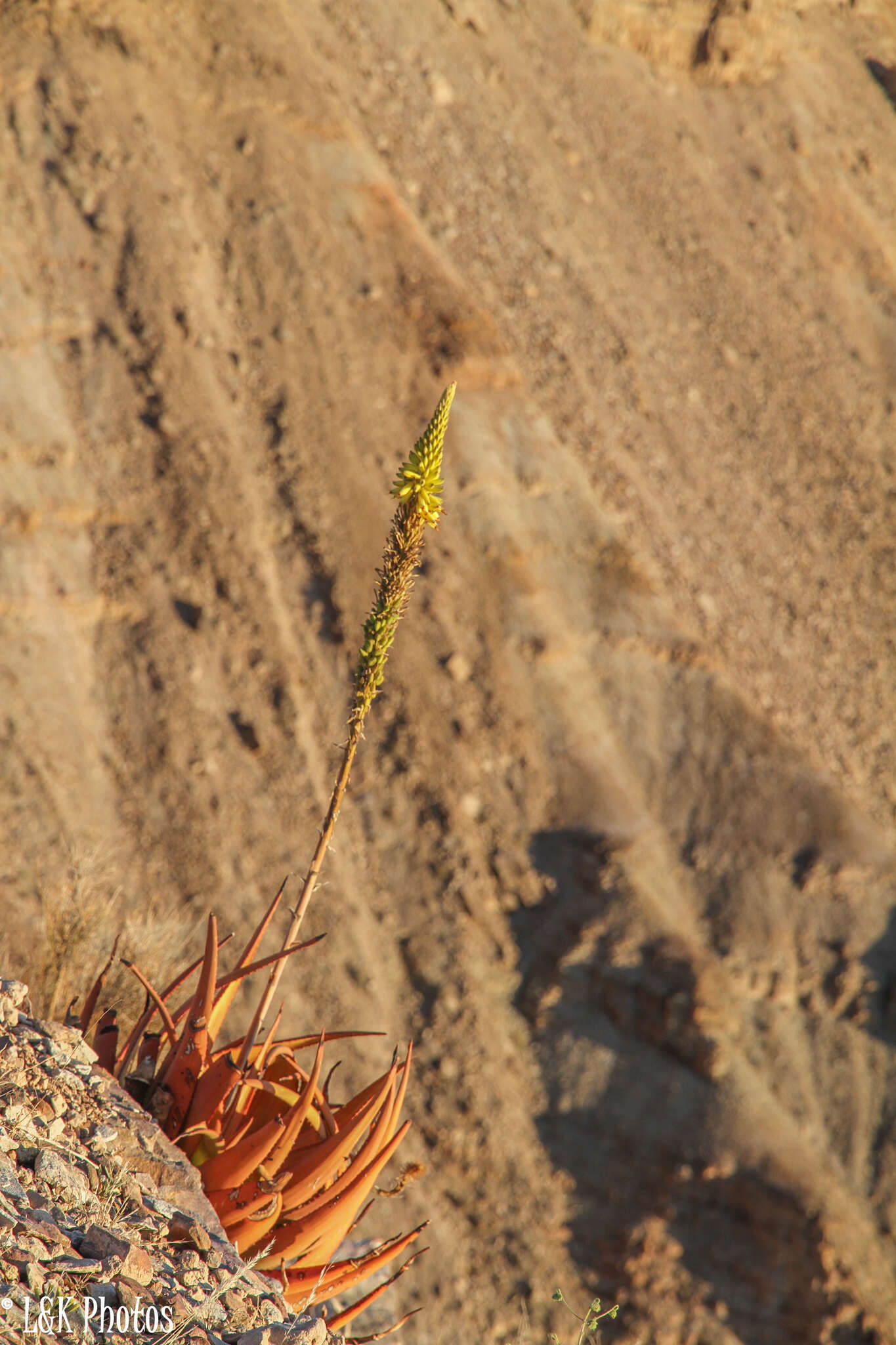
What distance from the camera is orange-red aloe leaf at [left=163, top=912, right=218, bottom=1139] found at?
275cm

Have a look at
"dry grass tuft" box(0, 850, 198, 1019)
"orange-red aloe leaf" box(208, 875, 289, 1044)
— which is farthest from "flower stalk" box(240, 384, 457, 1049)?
"dry grass tuft" box(0, 850, 198, 1019)

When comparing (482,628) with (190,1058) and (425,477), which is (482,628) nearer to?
(190,1058)

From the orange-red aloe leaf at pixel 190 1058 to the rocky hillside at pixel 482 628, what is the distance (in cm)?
442

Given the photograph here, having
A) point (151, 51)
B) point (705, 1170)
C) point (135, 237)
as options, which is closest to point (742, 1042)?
point (705, 1170)

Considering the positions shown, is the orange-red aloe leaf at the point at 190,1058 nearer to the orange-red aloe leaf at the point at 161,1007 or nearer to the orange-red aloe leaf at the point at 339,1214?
the orange-red aloe leaf at the point at 161,1007

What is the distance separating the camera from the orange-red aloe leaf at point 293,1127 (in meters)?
2.51

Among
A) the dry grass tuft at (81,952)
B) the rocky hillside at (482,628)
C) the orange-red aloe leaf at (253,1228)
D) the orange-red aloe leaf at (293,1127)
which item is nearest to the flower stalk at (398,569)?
the orange-red aloe leaf at (293,1127)

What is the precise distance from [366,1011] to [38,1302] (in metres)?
6.99

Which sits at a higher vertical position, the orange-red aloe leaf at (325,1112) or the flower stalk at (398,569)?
the flower stalk at (398,569)

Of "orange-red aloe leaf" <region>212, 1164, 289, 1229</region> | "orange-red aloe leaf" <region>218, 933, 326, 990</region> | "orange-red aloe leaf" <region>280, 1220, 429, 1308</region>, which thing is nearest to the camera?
"orange-red aloe leaf" <region>218, 933, 326, 990</region>

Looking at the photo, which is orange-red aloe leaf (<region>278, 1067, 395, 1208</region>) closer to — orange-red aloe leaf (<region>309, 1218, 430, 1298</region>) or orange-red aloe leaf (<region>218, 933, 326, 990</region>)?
orange-red aloe leaf (<region>309, 1218, 430, 1298</region>)

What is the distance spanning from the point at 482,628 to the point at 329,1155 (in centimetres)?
742

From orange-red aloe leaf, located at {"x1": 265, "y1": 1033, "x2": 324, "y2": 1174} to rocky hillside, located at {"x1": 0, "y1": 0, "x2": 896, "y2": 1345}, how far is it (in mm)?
4686

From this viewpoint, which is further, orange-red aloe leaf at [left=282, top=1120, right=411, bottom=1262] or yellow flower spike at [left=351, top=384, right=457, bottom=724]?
orange-red aloe leaf at [left=282, top=1120, right=411, bottom=1262]
